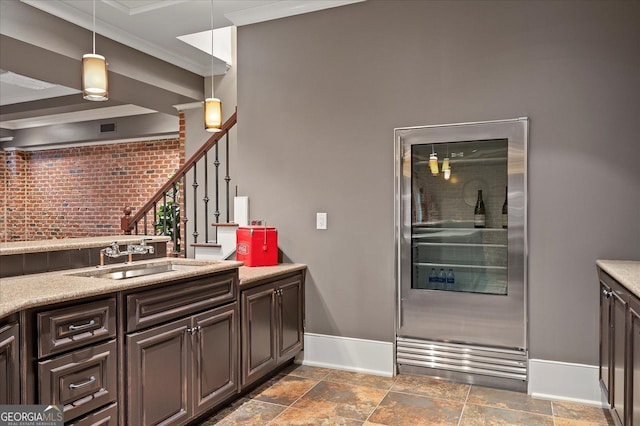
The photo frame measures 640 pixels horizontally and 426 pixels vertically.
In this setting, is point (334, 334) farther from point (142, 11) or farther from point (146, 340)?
point (142, 11)

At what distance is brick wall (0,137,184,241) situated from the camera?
8.02m

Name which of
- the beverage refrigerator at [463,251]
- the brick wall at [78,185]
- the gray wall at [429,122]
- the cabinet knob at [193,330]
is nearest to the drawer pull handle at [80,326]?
the cabinet knob at [193,330]

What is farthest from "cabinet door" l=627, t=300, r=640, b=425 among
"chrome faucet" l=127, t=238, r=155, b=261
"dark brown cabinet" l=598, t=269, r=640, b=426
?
"chrome faucet" l=127, t=238, r=155, b=261

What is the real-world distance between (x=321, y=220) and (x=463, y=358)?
Answer: 144 cm

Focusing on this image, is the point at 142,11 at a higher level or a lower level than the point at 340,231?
higher

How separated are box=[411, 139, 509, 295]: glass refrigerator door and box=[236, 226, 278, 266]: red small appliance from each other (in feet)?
3.54

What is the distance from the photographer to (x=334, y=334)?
381 centimetres

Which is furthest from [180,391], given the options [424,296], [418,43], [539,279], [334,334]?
[418,43]

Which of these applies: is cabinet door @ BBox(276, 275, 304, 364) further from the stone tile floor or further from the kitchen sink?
the kitchen sink

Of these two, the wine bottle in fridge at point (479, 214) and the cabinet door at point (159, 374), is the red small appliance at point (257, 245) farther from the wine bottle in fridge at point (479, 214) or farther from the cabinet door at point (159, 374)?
Result: the wine bottle in fridge at point (479, 214)

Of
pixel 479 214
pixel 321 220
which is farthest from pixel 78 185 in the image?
pixel 479 214

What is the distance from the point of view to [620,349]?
237 centimetres

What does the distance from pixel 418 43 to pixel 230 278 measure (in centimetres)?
210

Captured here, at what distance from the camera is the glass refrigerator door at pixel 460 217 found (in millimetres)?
3291
